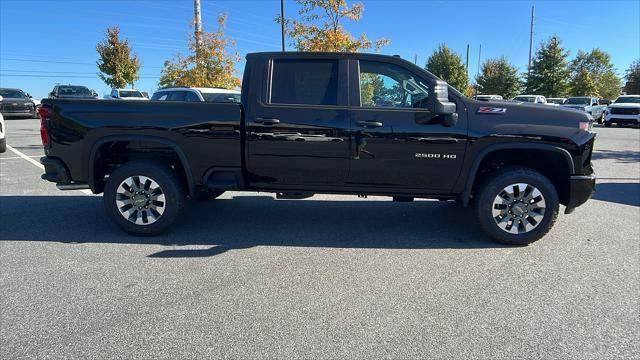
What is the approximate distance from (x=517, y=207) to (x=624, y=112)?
88.6 feet

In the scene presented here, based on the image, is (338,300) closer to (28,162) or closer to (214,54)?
(28,162)

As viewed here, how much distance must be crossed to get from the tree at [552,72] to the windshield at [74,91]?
44078mm

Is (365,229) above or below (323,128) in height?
below

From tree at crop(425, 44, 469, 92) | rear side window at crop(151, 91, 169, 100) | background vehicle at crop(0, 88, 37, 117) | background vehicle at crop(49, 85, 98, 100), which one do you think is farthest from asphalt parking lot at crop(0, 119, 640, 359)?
tree at crop(425, 44, 469, 92)

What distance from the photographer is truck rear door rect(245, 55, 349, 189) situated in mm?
4574

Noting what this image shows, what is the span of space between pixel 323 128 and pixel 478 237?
7.09 feet

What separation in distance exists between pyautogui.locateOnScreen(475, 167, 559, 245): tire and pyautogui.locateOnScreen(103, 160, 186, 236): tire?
3.35 metres

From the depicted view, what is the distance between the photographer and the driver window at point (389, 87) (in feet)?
15.1

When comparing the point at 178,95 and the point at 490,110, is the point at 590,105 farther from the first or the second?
the point at 490,110

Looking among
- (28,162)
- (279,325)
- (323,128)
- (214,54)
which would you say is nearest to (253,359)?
(279,325)

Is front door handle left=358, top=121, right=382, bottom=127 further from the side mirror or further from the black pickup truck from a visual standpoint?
the side mirror

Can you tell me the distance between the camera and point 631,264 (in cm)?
414

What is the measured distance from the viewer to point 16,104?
25.2 metres

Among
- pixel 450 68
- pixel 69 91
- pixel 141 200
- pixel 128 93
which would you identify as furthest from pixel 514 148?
pixel 450 68
